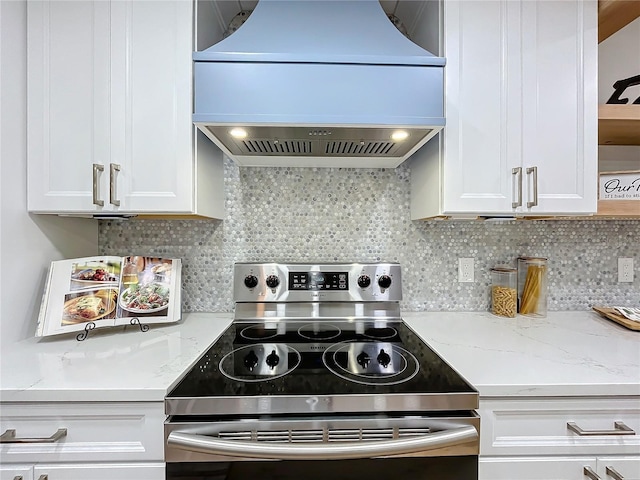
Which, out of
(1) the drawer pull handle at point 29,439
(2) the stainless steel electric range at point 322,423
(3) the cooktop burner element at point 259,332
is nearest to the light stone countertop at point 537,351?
(2) the stainless steel electric range at point 322,423

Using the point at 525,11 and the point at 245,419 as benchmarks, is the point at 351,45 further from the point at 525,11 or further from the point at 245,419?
the point at 245,419

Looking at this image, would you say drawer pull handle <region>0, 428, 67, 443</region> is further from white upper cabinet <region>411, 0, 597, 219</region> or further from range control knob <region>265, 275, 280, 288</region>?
white upper cabinet <region>411, 0, 597, 219</region>

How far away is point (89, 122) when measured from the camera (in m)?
1.18

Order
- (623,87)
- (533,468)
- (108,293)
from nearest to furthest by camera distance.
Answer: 1. (533,468)
2. (108,293)
3. (623,87)

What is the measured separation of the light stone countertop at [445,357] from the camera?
0.87 metres

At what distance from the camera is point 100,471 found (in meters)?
0.86

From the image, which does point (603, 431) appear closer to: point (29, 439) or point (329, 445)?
point (329, 445)

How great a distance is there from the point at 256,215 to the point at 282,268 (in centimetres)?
31

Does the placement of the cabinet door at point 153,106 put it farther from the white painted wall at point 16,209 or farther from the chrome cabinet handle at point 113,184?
the white painted wall at point 16,209

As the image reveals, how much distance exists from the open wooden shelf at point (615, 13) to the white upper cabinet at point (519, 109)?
0.19 feet

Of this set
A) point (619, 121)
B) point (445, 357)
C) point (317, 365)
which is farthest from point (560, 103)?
point (317, 365)

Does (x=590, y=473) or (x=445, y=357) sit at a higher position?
(x=445, y=357)

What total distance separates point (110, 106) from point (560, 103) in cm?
170

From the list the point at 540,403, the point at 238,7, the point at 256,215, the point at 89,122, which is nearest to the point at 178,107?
the point at 89,122
